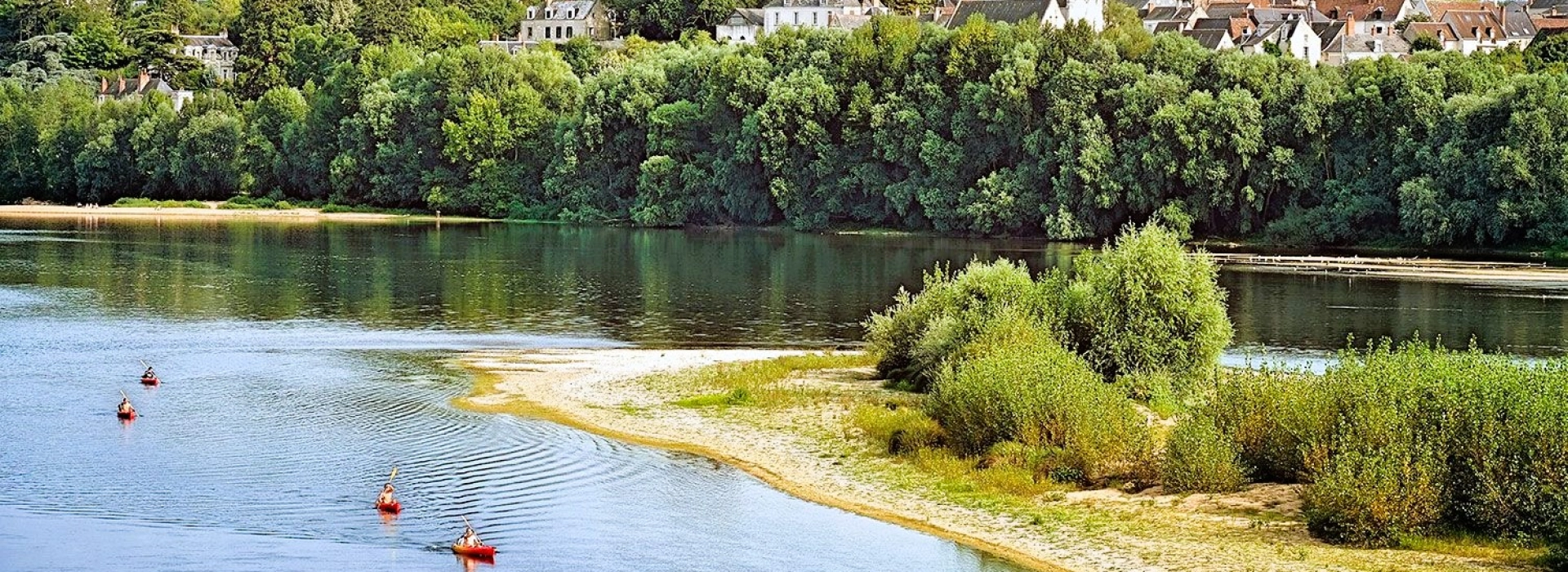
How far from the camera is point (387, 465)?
110 feet

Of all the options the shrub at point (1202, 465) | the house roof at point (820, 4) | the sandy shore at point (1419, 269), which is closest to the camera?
the shrub at point (1202, 465)

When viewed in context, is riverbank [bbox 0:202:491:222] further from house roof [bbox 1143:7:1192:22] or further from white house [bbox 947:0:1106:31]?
house roof [bbox 1143:7:1192:22]

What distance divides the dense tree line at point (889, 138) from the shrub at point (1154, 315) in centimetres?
6007

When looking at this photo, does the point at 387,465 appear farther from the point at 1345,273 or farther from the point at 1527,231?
the point at 1527,231

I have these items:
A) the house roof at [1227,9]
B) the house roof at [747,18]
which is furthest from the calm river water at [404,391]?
the house roof at [747,18]

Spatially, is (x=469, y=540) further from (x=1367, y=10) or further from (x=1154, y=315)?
(x=1367, y=10)

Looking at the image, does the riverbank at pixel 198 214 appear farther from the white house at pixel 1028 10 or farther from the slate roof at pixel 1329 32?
the slate roof at pixel 1329 32

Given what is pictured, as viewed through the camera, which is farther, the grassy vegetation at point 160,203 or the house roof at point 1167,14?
the house roof at point 1167,14

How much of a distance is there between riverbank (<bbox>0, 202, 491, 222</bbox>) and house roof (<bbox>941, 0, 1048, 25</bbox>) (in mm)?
46879

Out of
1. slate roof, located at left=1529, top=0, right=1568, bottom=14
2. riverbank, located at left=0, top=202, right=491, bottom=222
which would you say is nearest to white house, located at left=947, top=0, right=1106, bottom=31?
riverbank, located at left=0, top=202, right=491, bottom=222

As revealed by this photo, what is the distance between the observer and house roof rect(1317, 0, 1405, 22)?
7121 inches

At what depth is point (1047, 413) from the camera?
A: 105 feet

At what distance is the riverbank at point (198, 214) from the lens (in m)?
142

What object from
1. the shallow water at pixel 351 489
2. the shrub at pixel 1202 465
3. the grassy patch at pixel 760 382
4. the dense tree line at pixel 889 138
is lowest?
the shallow water at pixel 351 489
